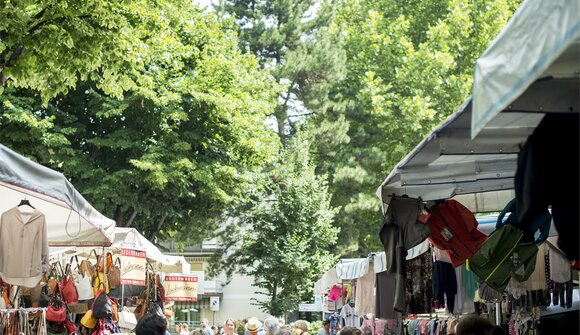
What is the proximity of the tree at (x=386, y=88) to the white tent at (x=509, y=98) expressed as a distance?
117 feet

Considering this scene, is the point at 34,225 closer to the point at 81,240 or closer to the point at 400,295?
the point at 81,240

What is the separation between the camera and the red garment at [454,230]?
29.3 feet

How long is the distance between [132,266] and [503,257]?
26.5ft

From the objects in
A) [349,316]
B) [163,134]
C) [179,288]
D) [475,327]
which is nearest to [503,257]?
[475,327]

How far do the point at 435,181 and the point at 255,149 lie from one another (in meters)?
25.4

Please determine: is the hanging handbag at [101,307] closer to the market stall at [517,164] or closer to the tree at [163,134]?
the market stall at [517,164]

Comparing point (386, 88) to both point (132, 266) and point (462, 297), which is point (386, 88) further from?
point (462, 297)

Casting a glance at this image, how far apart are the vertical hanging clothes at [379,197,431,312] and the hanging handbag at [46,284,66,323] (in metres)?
5.40

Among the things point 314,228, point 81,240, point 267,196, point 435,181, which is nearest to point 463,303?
point 435,181

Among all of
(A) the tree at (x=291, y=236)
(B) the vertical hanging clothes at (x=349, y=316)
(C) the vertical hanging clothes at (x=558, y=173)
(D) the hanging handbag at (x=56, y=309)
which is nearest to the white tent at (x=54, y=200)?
(D) the hanging handbag at (x=56, y=309)

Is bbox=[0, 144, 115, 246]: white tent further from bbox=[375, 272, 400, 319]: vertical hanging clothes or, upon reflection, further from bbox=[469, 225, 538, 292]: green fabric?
bbox=[469, 225, 538, 292]: green fabric

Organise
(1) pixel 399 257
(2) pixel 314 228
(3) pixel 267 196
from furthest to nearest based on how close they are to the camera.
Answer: (3) pixel 267 196 → (2) pixel 314 228 → (1) pixel 399 257

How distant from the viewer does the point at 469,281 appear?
10828 millimetres

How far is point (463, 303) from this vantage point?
35.7 feet
